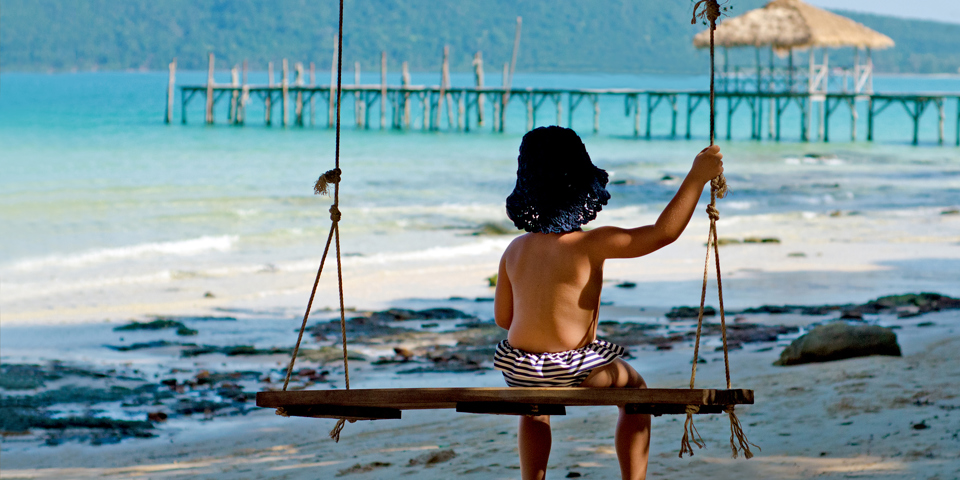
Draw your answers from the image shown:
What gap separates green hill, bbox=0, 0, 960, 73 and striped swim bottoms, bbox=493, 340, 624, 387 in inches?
5916

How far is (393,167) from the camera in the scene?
27984mm

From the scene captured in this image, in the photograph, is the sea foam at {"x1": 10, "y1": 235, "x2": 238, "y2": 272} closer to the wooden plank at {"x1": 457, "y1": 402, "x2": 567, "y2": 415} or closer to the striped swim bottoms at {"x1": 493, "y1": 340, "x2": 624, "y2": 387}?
the striped swim bottoms at {"x1": 493, "y1": 340, "x2": 624, "y2": 387}

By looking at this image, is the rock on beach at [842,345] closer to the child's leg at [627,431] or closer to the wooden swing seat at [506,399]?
the child's leg at [627,431]

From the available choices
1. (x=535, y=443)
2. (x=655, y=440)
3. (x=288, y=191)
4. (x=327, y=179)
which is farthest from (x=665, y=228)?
(x=288, y=191)

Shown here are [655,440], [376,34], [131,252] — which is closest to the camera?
[655,440]

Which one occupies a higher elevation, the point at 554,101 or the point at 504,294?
the point at 554,101

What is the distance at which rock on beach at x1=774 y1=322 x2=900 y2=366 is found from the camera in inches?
229

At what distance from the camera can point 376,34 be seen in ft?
512

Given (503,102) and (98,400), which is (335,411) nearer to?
(98,400)

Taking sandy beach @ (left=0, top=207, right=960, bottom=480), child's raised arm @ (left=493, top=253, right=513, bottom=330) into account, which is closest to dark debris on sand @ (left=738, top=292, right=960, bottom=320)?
sandy beach @ (left=0, top=207, right=960, bottom=480)

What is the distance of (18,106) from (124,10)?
101751 mm

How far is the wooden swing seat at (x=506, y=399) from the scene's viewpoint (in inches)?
103

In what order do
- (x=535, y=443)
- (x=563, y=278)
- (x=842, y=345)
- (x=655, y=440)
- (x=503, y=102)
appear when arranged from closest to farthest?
1. (x=563, y=278)
2. (x=535, y=443)
3. (x=655, y=440)
4. (x=842, y=345)
5. (x=503, y=102)

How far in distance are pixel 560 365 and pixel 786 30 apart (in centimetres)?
3208
